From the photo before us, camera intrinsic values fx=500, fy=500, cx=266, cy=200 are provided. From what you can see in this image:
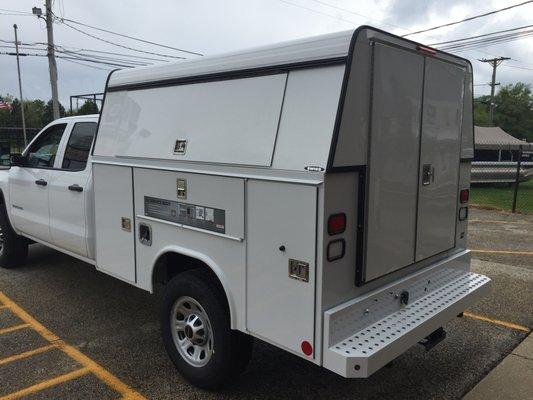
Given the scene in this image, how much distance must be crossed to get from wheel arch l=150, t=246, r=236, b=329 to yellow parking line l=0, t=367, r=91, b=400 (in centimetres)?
86

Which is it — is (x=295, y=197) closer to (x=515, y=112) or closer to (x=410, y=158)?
(x=410, y=158)

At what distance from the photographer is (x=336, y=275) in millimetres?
2967

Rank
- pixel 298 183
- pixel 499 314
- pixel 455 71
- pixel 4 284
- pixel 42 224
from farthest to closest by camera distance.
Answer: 1. pixel 4 284
2. pixel 42 224
3. pixel 499 314
4. pixel 455 71
5. pixel 298 183

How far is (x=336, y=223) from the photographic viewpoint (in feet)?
9.59

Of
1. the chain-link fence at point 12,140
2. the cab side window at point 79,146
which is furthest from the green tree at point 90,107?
the chain-link fence at point 12,140

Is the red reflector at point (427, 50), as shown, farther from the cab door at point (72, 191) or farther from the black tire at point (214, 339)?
the cab door at point (72, 191)

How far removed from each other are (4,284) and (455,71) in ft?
18.7

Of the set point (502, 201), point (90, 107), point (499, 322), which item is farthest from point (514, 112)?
point (499, 322)

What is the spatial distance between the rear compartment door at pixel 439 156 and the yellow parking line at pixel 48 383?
280 centimetres

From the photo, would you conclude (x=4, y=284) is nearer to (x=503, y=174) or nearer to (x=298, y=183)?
(x=298, y=183)

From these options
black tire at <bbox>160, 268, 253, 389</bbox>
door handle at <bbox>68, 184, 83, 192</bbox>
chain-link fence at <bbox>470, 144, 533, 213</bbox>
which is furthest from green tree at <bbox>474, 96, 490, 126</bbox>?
black tire at <bbox>160, 268, 253, 389</bbox>

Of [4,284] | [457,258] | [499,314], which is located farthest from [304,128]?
[4,284]

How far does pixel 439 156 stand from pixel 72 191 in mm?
3471

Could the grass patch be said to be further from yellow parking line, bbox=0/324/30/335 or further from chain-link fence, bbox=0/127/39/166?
chain-link fence, bbox=0/127/39/166
